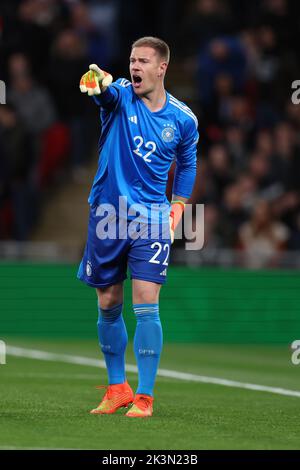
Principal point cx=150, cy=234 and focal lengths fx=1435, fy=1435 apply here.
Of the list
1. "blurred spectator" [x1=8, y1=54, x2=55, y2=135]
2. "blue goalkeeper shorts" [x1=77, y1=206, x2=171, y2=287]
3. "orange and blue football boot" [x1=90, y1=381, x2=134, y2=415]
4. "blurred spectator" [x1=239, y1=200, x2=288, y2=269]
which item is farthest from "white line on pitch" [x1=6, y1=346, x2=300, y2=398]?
"blurred spectator" [x1=8, y1=54, x2=55, y2=135]

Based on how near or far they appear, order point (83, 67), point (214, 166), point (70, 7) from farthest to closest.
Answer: point (70, 7), point (83, 67), point (214, 166)

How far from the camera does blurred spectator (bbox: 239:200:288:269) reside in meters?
18.1

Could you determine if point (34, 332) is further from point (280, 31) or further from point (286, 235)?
point (280, 31)

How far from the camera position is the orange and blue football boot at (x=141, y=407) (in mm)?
9328

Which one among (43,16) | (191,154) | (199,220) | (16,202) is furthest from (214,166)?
(191,154)

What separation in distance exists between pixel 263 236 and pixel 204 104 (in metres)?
3.22

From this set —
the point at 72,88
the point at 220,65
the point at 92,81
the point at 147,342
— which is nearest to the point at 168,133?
the point at 92,81

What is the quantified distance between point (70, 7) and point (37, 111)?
2.55m

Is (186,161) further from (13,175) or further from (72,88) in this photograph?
(72,88)

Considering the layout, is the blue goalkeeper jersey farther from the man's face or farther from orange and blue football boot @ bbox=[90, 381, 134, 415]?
orange and blue football boot @ bbox=[90, 381, 134, 415]

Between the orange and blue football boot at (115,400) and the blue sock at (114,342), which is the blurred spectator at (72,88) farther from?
the orange and blue football boot at (115,400)

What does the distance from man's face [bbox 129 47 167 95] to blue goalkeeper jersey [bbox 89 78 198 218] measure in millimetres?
129

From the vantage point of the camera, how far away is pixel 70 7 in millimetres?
22109

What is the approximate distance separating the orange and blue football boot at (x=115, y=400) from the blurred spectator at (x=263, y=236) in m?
8.42
